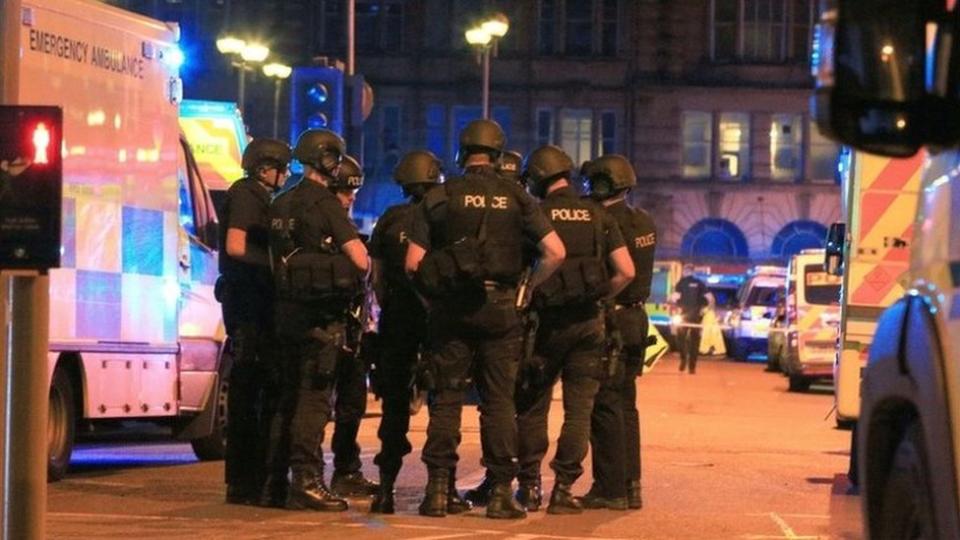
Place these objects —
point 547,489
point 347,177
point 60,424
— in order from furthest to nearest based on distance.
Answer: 1. point 547,489
2. point 60,424
3. point 347,177

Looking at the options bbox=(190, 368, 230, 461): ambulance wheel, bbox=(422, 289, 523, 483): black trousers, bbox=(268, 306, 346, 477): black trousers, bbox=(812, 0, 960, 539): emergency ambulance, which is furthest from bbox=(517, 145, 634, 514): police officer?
bbox=(812, 0, 960, 539): emergency ambulance

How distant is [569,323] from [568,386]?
347 mm

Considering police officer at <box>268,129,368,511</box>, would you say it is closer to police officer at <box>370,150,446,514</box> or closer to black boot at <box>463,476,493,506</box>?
police officer at <box>370,150,446,514</box>

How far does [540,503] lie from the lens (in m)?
11.6

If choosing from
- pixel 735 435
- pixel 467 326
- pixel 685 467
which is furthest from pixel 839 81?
pixel 735 435

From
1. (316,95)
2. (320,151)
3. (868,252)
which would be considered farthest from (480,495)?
(316,95)

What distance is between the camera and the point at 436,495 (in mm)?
10773

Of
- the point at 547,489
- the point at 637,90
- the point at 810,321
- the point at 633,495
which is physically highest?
the point at 637,90

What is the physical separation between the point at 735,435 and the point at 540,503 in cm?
757

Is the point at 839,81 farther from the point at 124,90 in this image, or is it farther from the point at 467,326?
the point at 124,90

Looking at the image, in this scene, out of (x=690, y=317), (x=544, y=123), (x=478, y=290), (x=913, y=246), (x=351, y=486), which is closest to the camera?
(x=913, y=246)

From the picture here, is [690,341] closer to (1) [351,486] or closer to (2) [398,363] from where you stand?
(1) [351,486]

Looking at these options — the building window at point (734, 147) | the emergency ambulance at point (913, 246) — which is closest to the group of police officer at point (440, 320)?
the emergency ambulance at point (913, 246)

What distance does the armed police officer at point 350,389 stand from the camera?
1122 cm
